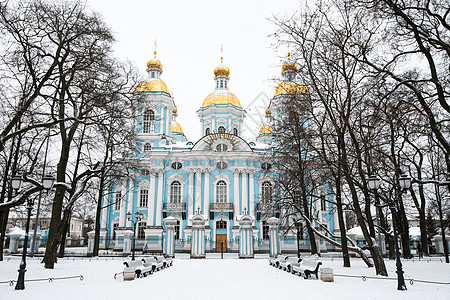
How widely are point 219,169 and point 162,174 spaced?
5.31 m

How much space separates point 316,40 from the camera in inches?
495

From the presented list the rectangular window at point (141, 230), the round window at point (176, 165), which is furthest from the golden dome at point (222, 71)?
the rectangular window at point (141, 230)

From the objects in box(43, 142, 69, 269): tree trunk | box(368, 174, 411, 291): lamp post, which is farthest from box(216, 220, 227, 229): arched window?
box(368, 174, 411, 291): lamp post

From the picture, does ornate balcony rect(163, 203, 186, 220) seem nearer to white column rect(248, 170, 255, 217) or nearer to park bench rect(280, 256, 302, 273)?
white column rect(248, 170, 255, 217)

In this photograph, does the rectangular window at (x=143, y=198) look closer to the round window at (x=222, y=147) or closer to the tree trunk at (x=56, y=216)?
the round window at (x=222, y=147)

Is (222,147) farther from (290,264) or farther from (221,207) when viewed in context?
(290,264)

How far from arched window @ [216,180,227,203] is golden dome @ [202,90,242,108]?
9.70 meters

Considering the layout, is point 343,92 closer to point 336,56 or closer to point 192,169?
point 336,56

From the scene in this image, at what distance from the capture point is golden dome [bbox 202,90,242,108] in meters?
38.9

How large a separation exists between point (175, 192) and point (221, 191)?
14.1ft

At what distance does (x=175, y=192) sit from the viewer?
110 ft

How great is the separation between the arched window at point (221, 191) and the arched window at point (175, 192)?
A: 3568mm

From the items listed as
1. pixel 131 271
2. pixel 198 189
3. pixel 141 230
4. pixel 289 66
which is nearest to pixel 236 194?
pixel 198 189

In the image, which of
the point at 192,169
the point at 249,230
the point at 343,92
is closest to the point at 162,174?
the point at 192,169
